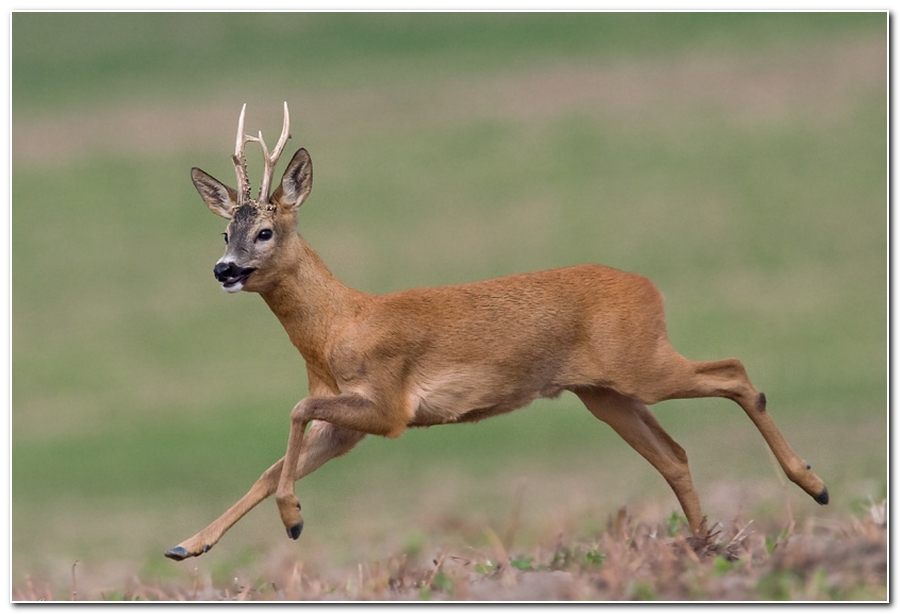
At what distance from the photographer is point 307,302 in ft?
45.4

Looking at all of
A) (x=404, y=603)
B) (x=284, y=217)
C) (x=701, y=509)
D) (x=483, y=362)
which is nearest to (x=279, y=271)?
(x=284, y=217)

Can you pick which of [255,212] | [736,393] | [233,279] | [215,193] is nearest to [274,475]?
[233,279]

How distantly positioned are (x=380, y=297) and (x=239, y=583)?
7.72ft

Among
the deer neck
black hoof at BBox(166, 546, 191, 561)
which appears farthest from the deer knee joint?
black hoof at BBox(166, 546, 191, 561)

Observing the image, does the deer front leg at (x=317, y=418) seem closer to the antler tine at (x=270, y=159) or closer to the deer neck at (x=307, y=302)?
the deer neck at (x=307, y=302)

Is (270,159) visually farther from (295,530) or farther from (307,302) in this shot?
(295,530)

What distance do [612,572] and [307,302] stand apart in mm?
2775

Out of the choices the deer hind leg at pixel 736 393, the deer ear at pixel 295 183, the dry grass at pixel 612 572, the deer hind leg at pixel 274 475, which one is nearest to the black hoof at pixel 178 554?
the deer hind leg at pixel 274 475

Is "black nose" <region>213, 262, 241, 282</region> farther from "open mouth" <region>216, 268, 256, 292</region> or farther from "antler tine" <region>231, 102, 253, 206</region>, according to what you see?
"antler tine" <region>231, 102, 253, 206</region>

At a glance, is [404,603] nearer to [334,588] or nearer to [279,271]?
[334,588]

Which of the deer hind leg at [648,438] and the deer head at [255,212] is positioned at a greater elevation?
the deer head at [255,212]

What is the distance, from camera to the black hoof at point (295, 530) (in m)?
13.3

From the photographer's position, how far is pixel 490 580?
45.3ft

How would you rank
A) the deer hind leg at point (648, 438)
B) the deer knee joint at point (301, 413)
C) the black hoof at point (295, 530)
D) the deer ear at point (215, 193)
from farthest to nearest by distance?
the deer hind leg at point (648, 438) < the deer ear at point (215, 193) < the deer knee joint at point (301, 413) < the black hoof at point (295, 530)
